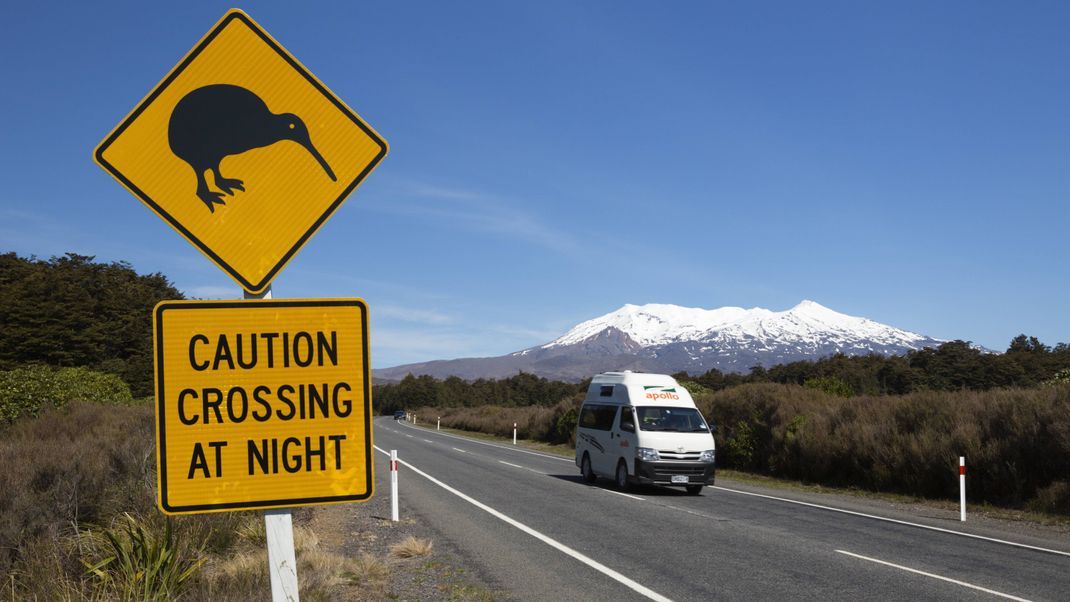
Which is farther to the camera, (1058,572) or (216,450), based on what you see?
(1058,572)

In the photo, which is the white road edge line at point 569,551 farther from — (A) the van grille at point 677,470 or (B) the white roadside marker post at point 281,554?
(B) the white roadside marker post at point 281,554

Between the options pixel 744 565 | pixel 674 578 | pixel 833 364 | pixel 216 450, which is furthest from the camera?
pixel 833 364

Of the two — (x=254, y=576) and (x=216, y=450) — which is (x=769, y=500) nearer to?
(x=254, y=576)

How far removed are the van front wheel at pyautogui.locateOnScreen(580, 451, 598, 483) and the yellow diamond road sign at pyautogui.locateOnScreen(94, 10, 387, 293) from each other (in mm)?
18821

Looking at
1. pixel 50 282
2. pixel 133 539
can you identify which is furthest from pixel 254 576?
pixel 50 282

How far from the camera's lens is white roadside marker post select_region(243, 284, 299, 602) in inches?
102

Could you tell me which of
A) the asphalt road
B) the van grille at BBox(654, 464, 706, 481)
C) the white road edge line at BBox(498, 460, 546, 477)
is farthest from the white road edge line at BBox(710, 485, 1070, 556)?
the white road edge line at BBox(498, 460, 546, 477)

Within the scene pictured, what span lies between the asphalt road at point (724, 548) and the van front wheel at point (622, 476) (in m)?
0.78

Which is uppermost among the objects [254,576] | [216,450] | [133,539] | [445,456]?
[216,450]

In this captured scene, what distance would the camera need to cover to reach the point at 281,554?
8.56ft

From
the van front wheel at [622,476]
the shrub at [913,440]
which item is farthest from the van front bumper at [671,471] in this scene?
the shrub at [913,440]

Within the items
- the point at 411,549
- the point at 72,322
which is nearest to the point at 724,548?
the point at 411,549

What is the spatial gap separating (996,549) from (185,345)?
472 inches

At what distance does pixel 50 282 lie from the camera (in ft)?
181
